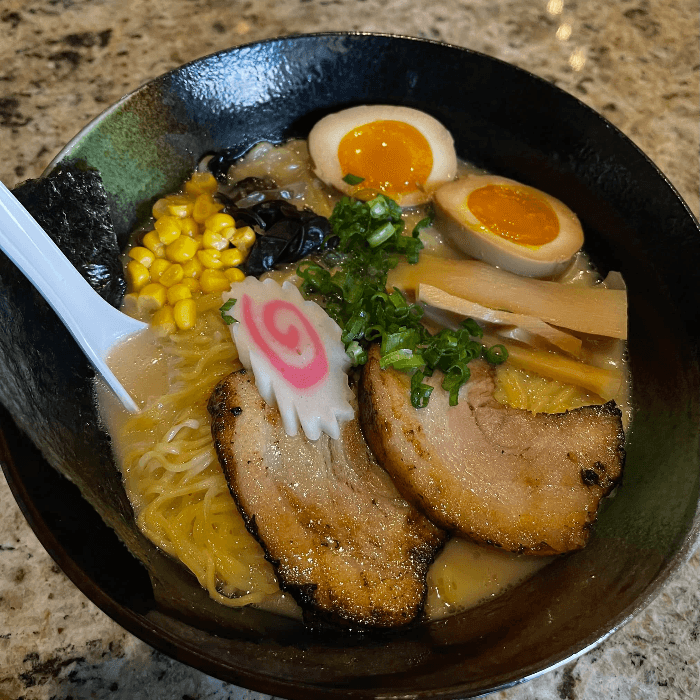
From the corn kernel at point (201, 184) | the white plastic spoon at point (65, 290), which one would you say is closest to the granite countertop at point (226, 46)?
the white plastic spoon at point (65, 290)

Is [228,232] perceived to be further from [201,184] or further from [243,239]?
[201,184]

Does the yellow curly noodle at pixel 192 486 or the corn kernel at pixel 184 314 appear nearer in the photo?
the yellow curly noodle at pixel 192 486

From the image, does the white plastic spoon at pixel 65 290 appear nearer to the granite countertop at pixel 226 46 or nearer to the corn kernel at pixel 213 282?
the corn kernel at pixel 213 282

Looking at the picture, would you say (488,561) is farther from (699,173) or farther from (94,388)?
(699,173)

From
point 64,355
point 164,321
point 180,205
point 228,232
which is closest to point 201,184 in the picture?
point 180,205

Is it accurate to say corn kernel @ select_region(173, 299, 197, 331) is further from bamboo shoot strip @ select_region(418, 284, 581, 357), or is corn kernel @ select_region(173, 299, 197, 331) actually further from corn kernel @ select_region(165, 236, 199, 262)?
bamboo shoot strip @ select_region(418, 284, 581, 357)

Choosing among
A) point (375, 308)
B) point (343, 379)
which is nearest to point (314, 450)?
point (343, 379)
